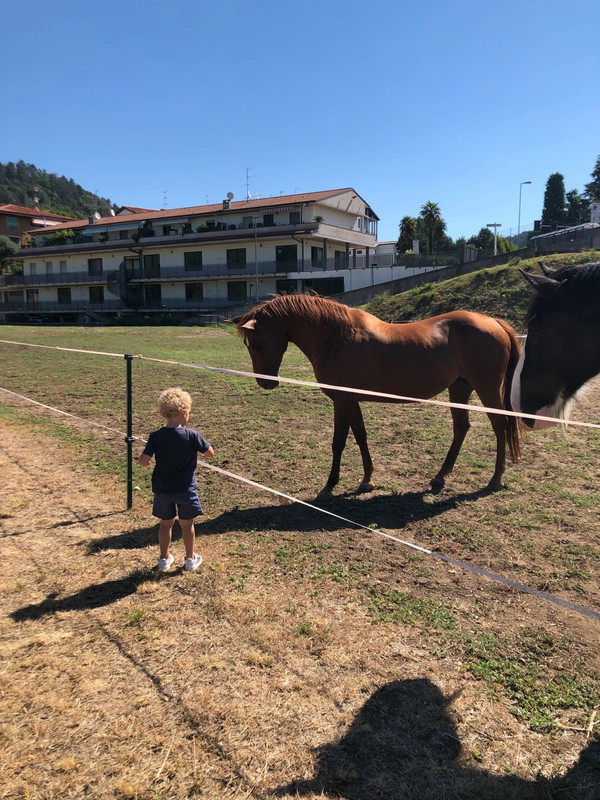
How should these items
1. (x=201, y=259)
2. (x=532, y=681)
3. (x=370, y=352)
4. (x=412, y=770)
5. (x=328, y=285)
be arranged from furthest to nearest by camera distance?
(x=201, y=259), (x=328, y=285), (x=370, y=352), (x=532, y=681), (x=412, y=770)

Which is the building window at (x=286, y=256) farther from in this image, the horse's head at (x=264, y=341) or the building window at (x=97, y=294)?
the horse's head at (x=264, y=341)

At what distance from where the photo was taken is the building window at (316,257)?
41.6 m

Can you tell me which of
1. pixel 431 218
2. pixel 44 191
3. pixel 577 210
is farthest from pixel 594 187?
pixel 44 191

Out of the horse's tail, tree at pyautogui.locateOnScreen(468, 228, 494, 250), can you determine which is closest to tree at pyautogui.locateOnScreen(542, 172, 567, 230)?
tree at pyautogui.locateOnScreen(468, 228, 494, 250)

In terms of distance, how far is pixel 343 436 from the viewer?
16.9 feet

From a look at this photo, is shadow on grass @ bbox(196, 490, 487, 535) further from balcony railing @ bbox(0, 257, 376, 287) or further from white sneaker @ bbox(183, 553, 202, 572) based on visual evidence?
balcony railing @ bbox(0, 257, 376, 287)

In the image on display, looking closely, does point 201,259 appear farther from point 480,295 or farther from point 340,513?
point 340,513

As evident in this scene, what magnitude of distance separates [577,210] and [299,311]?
80.7m

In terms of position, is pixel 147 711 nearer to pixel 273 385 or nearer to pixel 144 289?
pixel 273 385

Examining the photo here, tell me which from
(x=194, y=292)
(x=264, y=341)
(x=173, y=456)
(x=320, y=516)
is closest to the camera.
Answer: (x=173, y=456)

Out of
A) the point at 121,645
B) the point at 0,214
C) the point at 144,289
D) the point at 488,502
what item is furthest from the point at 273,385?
the point at 0,214

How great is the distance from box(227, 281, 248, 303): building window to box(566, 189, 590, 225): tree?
51.7m

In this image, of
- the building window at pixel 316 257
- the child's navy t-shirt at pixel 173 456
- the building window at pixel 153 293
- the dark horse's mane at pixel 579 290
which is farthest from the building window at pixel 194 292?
the dark horse's mane at pixel 579 290

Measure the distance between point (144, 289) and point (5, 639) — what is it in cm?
5074
